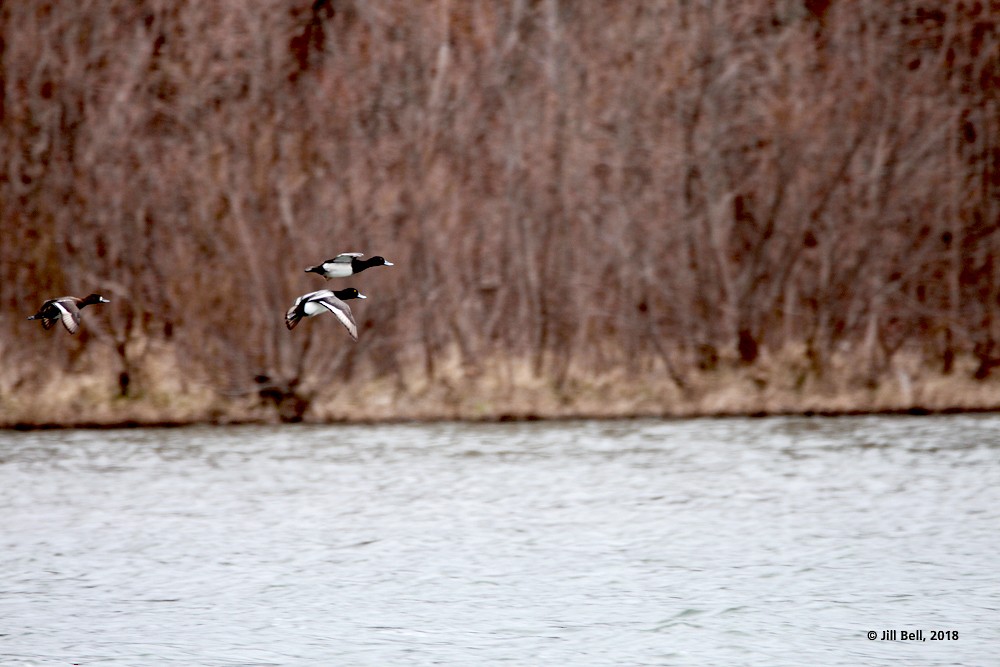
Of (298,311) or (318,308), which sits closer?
(298,311)

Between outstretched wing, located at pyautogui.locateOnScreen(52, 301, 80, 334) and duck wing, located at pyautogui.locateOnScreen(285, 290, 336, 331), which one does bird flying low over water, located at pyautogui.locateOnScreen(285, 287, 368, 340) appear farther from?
outstretched wing, located at pyautogui.locateOnScreen(52, 301, 80, 334)

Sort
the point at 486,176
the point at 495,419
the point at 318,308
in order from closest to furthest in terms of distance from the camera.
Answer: the point at 318,308 → the point at 495,419 → the point at 486,176

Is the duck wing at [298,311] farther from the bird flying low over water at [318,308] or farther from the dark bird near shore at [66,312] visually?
the dark bird near shore at [66,312]

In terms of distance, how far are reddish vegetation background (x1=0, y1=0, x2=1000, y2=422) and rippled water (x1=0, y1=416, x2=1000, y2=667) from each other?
994 millimetres

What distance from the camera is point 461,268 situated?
11273mm

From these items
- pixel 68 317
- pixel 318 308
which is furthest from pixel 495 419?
pixel 318 308

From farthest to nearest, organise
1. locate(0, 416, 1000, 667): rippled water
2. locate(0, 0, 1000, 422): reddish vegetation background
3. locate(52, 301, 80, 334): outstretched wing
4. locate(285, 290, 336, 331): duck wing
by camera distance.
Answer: locate(0, 0, 1000, 422): reddish vegetation background < locate(52, 301, 80, 334): outstretched wing < locate(285, 290, 336, 331): duck wing < locate(0, 416, 1000, 667): rippled water

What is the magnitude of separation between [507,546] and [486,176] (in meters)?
4.83

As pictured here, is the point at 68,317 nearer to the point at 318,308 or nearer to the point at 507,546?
the point at 318,308

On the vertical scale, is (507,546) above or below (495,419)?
below

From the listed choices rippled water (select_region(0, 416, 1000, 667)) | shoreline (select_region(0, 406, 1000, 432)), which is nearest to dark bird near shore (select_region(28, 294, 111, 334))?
rippled water (select_region(0, 416, 1000, 667))

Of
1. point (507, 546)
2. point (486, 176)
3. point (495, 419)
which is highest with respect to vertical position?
point (486, 176)

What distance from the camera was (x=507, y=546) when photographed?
22.8 feet

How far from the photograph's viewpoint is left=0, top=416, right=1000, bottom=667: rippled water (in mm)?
5406
